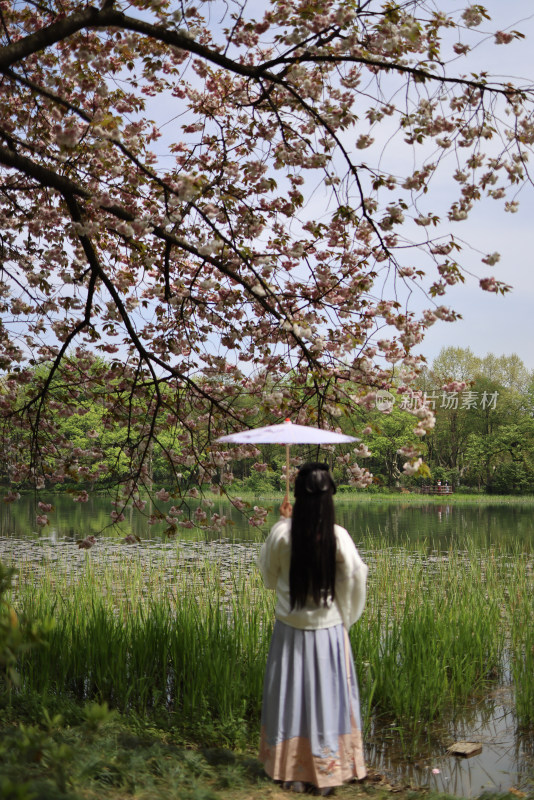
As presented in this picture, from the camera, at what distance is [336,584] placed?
13.4 feet

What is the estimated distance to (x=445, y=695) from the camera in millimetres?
5711

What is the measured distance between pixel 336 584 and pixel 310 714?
2.33ft

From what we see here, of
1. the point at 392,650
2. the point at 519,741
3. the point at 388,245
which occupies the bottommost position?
the point at 519,741

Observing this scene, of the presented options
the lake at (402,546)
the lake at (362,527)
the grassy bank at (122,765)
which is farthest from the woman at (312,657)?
the lake at (362,527)

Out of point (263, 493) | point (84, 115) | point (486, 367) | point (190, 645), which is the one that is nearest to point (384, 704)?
point (190, 645)

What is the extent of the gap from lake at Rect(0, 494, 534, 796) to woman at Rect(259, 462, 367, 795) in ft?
3.19

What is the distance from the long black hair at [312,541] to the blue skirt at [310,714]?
262 mm

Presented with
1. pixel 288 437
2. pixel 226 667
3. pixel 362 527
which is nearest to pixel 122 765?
pixel 226 667

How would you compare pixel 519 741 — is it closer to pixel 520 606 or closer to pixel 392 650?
pixel 392 650

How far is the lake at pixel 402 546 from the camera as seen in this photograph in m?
4.75

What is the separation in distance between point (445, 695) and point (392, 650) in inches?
25.6

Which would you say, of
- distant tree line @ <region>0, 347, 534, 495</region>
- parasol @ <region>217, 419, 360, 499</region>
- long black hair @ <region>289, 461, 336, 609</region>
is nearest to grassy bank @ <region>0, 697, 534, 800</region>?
long black hair @ <region>289, 461, 336, 609</region>

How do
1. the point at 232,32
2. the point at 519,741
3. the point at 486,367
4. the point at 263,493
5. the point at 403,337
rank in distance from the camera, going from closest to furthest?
the point at 519,741 → the point at 232,32 → the point at 403,337 → the point at 263,493 → the point at 486,367

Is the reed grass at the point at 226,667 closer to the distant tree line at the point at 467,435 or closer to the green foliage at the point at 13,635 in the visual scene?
the green foliage at the point at 13,635
